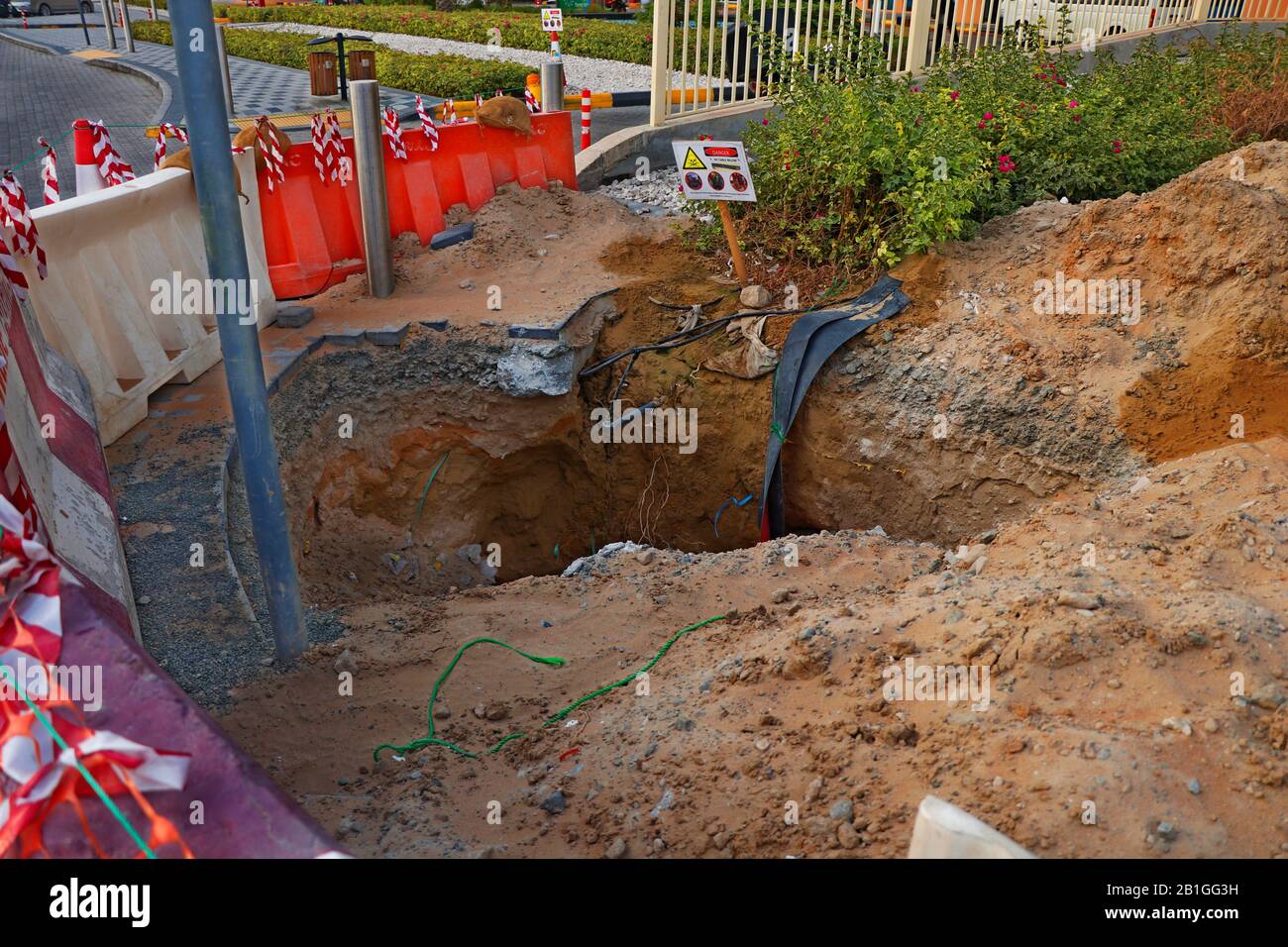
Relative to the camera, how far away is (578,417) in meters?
7.05

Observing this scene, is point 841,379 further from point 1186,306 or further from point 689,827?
point 689,827

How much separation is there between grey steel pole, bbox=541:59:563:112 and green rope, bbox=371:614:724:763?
6448 mm

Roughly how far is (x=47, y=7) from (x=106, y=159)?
3357 centimetres

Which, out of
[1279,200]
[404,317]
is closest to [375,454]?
[404,317]

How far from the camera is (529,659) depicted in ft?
13.9

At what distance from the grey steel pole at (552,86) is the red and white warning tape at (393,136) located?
2006 millimetres

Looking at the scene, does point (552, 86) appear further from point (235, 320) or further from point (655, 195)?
point (235, 320)

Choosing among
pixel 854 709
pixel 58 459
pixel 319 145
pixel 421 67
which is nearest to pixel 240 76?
pixel 421 67

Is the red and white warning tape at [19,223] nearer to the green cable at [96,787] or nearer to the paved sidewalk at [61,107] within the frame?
the green cable at [96,787]

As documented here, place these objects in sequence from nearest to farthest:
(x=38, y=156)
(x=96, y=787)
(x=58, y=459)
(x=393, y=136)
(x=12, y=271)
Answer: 1. (x=96, y=787)
2. (x=58, y=459)
3. (x=12, y=271)
4. (x=393, y=136)
5. (x=38, y=156)

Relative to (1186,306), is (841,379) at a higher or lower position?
lower

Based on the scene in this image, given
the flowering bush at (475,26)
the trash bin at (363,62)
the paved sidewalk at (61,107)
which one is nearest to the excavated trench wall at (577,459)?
the paved sidewalk at (61,107)

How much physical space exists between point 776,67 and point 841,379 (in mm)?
3735

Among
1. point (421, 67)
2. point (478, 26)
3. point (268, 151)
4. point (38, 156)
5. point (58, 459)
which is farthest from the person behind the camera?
point (478, 26)
